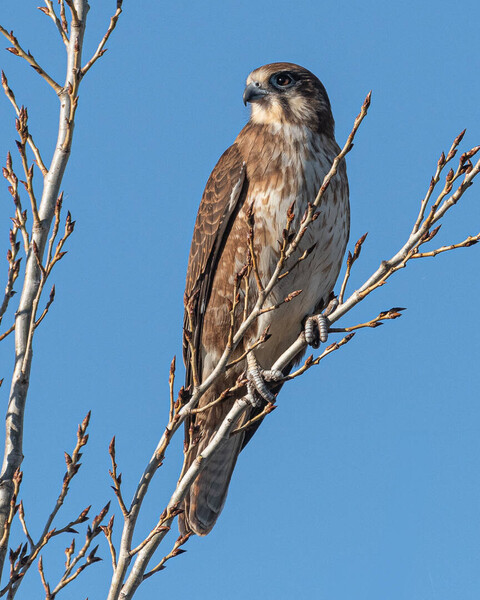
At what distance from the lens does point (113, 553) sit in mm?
3375

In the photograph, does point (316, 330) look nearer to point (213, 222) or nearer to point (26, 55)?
point (213, 222)

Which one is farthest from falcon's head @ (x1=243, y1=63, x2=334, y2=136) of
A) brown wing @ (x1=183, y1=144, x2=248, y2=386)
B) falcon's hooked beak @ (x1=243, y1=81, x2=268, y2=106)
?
brown wing @ (x1=183, y1=144, x2=248, y2=386)

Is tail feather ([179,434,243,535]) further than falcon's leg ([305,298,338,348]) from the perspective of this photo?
Yes

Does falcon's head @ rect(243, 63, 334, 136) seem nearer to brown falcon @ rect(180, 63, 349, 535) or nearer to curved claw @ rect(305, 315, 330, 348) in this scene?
brown falcon @ rect(180, 63, 349, 535)

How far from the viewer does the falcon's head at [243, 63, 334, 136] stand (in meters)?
5.39

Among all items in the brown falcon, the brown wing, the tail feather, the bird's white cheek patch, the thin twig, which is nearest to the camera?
the thin twig

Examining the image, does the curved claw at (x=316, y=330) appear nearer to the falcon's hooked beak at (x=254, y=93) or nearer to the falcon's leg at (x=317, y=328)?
the falcon's leg at (x=317, y=328)

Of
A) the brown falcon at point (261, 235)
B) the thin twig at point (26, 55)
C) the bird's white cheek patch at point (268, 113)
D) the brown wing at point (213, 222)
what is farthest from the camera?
the bird's white cheek patch at point (268, 113)

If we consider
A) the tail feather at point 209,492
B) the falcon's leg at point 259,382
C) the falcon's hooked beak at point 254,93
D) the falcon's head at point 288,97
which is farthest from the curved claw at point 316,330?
the falcon's hooked beak at point 254,93

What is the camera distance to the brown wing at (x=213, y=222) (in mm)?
5070

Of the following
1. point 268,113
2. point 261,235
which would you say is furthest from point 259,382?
point 268,113

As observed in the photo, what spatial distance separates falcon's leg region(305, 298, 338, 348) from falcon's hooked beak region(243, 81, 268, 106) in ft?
5.43

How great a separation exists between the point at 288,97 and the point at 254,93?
0.23m

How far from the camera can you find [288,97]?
5.56 metres
